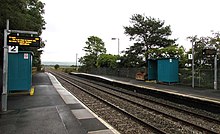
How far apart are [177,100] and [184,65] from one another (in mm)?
14035

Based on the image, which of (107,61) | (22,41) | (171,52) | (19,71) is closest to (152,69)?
(171,52)

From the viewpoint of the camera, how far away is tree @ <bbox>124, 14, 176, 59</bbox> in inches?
1383

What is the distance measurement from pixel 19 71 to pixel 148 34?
25.5 metres

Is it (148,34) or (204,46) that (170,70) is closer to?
(204,46)

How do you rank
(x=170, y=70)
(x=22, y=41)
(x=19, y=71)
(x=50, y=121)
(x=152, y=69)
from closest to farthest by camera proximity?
(x=50, y=121) → (x=22, y=41) → (x=19, y=71) → (x=170, y=70) → (x=152, y=69)

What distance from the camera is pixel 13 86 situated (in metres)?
14.4

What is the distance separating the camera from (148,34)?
118ft

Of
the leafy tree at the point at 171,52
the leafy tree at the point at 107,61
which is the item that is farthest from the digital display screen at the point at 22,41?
the leafy tree at the point at 107,61

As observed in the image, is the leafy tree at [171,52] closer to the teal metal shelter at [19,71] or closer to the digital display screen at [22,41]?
the teal metal shelter at [19,71]

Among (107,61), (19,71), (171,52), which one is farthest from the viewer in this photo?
(107,61)

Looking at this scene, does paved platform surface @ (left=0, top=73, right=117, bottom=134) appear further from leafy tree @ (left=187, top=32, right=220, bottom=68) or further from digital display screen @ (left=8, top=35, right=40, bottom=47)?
leafy tree @ (left=187, top=32, right=220, bottom=68)

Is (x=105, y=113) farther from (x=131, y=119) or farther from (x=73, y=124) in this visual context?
(x=73, y=124)

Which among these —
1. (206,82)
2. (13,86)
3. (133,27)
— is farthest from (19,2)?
(133,27)

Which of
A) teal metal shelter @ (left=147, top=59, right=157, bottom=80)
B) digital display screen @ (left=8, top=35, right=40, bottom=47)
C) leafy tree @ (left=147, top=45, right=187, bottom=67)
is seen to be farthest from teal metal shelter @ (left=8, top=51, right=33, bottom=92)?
leafy tree @ (left=147, top=45, right=187, bottom=67)
